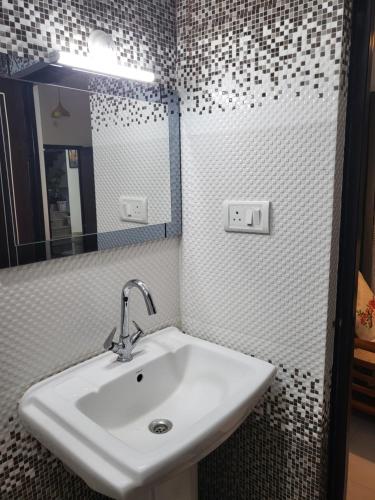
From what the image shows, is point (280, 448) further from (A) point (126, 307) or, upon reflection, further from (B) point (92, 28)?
(B) point (92, 28)

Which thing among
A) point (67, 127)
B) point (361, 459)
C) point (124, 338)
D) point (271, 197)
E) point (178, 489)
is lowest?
point (361, 459)

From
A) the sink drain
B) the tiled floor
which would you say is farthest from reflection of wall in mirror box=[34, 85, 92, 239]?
the tiled floor

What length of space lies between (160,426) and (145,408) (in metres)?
0.08

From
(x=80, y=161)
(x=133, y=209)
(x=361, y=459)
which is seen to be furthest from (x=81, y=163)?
(x=361, y=459)

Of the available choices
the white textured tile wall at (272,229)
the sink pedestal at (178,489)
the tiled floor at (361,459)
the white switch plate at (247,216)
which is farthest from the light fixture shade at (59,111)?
the tiled floor at (361,459)

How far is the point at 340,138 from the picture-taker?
108 cm

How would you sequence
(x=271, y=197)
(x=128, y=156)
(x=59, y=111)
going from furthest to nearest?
(x=128, y=156) → (x=271, y=197) → (x=59, y=111)

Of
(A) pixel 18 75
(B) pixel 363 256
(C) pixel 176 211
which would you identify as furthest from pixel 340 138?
(B) pixel 363 256

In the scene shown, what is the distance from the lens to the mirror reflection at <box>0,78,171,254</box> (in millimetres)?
1025

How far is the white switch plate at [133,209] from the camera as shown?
1320 mm

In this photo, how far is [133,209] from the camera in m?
1.35

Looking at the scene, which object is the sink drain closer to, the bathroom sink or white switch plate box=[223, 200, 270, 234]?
the bathroom sink

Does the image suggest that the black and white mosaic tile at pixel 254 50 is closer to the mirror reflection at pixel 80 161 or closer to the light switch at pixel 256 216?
the mirror reflection at pixel 80 161

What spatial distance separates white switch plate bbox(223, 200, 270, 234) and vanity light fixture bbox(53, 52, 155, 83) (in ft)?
1.59
